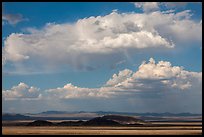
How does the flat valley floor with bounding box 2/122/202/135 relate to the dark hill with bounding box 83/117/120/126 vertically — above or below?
below

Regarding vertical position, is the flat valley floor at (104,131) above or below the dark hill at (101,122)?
below

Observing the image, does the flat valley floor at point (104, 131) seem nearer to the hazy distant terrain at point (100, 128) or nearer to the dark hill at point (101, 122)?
the hazy distant terrain at point (100, 128)

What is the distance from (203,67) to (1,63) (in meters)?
11.8

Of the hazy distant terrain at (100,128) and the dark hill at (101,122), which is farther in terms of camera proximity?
the dark hill at (101,122)

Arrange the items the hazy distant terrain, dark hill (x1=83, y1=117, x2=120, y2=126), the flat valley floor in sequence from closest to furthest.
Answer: the flat valley floor < the hazy distant terrain < dark hill (x1=83, y1=117, x2=120, y2=126)

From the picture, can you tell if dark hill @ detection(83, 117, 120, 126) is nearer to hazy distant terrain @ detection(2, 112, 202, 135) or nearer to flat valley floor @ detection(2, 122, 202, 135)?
hazy distant terrain @ detection(2, 112, 202, 135)

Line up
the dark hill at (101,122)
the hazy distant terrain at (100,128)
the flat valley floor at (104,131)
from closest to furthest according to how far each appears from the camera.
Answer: the flat valley floor at (104,131), the hazy distant terrain at (100,128), the dark hill at (101,122)

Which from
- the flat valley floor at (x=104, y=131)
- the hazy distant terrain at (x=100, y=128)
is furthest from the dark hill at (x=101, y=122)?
the flat valley floor at (x=104, y=131)

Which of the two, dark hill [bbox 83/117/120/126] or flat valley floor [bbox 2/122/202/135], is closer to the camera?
flat valley floor [bbox 2/122/202/135]

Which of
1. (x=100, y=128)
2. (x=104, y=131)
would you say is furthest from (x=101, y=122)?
(x=104, y=131)

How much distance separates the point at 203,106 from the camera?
2255 cm

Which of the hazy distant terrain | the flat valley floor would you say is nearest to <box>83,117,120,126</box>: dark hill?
the hazy distant terrain

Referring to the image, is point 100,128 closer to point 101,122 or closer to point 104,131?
point 104,131

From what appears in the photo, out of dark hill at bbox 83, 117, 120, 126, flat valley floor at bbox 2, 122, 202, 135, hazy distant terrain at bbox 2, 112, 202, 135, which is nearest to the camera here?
flat valley floor at bbox 2, 122, 202, 135
